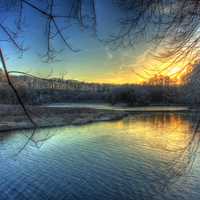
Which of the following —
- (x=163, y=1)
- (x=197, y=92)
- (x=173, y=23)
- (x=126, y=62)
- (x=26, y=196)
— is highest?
(x=163, y=1)

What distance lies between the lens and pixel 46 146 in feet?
60.3

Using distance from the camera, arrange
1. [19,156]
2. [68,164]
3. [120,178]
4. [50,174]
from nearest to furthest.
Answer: [120,178], [50,174], [68,164], [19,156]

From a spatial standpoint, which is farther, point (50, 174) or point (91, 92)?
point (91, 92)

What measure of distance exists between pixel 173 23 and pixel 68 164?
11.8m

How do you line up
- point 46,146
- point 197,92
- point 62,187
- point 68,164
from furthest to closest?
point 46,146
point 68,164
point 62,187
point 197,92

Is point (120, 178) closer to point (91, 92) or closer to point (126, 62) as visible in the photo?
point (126, 62)

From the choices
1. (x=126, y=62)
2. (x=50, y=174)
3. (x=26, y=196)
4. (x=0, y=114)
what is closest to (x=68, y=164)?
(x=50, y=174)

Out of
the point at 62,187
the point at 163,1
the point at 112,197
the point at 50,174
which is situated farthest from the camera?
the point at 50,174

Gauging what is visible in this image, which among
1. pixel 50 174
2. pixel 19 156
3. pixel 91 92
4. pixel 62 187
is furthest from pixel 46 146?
pixel 91 92

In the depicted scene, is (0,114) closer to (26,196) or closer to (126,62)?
(26,196)

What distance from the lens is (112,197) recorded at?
9.52 metres

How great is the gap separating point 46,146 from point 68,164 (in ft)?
16.6

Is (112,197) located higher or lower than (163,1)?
lower

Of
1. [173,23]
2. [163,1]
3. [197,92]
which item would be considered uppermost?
[163,1]
